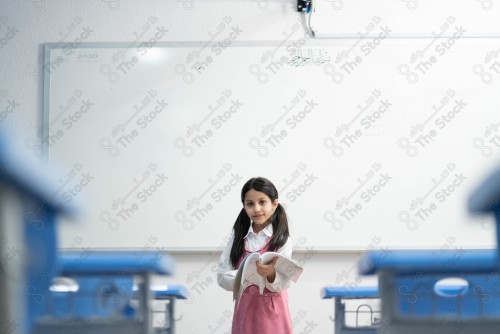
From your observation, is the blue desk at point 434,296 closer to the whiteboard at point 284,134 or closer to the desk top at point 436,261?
the desk top at point 436,261

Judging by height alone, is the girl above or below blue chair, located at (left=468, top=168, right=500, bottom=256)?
above

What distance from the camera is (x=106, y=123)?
13.5 feet

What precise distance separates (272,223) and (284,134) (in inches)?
61.4

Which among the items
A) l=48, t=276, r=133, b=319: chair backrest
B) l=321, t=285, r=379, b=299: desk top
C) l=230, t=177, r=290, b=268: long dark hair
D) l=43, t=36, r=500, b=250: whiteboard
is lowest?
l=48, t=276, r=133, b=319: chair backrest

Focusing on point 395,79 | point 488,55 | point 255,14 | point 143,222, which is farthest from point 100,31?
point 488,55

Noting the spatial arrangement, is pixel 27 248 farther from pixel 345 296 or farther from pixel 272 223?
pixel 345 296

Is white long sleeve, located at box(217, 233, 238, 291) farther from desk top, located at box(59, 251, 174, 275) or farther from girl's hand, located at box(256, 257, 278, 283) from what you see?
desk top, located at box(59, 251, 174, 275)

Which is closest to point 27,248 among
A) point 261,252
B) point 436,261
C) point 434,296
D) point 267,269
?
point 436,261

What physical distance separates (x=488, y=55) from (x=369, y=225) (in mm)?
1310

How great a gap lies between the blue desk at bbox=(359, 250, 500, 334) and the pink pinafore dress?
859 mm

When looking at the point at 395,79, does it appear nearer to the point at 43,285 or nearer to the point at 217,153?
the point at 217,153

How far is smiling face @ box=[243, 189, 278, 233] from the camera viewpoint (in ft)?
8.29

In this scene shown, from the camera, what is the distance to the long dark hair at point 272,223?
2457 millimetres

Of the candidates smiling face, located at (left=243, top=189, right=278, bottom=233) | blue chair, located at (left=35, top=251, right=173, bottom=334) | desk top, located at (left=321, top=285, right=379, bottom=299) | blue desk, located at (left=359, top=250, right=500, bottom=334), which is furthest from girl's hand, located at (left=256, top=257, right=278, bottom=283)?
blue chair, located at (left=35, top=251, right=173, bottom=334)
